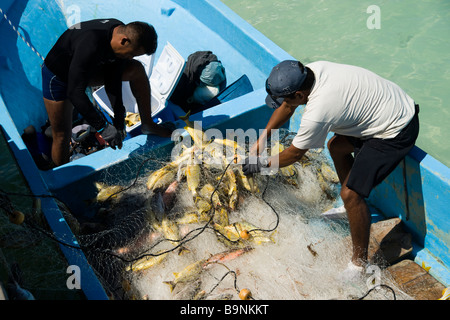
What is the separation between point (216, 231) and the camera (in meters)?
3.58

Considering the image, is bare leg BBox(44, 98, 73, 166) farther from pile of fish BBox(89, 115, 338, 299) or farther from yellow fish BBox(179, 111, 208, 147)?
yellow fish BBox(179, 111, 208, 147)

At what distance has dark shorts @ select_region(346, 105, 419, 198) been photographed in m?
3.10

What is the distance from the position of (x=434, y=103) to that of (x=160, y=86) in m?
3.92

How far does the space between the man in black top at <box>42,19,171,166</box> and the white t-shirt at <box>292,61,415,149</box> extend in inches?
67.6

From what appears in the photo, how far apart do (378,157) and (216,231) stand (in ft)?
4.91

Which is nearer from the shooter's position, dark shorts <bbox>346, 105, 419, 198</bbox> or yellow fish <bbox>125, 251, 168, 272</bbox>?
dark shorts <bbox>346, 105, 419, 198</bbox>

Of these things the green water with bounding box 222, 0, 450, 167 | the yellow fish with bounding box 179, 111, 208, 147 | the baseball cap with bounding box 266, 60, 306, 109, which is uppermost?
the baseball cap with bounding box 266, 60, 306, 109

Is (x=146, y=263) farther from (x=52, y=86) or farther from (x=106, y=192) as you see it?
(x=52, y=86)

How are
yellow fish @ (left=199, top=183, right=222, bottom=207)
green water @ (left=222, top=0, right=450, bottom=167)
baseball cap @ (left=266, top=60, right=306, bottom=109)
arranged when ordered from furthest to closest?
green water @ (left=222, top=0, right=450, bottom=167) → yellow fish @ (left=199, top=183, right=222, bottom=207) → baseball cap @ (left=266, top=60, right=306, bottom=109)

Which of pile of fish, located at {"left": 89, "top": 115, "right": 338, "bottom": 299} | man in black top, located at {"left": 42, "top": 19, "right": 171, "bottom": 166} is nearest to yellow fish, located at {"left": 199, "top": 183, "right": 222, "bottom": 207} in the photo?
pile of fish, located at {"left": 89, "top": 115, "right": 338, "bottom": 299}

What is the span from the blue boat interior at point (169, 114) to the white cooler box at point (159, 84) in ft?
0.88
